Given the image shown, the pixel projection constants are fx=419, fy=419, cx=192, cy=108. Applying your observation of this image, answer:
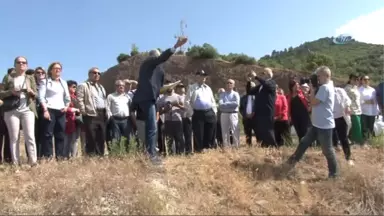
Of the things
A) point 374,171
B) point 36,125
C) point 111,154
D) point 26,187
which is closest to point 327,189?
point 374,171

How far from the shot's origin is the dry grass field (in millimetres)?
5309

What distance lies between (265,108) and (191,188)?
2.57 m

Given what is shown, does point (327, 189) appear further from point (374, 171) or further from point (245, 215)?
point (245, 215)

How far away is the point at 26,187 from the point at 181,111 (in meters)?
3.89

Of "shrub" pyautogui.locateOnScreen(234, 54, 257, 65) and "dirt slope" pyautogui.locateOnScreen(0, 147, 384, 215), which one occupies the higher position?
"shrub" pyautogui.locateOnScreen(234, 54, 257, 65)

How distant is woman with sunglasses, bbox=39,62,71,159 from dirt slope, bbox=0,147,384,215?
0.73m

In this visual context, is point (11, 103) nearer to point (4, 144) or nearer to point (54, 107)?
point (54, 107)

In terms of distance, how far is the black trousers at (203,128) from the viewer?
8.70 m

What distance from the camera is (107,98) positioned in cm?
818

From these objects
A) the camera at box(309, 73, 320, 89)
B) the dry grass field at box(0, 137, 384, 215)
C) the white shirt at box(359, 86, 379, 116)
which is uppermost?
the camera at box(309, 73, 320, 89)

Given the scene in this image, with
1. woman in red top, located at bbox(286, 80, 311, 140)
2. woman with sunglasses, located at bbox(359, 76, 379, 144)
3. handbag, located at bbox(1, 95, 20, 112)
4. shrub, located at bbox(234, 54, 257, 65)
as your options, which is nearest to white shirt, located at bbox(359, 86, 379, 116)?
woman with sunglasses, located at bbox(359, 76, 379, 144)

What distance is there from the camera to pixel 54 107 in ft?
23.6

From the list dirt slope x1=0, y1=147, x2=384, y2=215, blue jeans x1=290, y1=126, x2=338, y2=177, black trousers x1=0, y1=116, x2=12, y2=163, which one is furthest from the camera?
black trousers x1=0, y1=116, x2=12, y2=163

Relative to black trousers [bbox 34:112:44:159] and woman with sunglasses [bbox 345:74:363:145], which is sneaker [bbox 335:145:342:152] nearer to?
woman with sunglasses [bbox 345:74:363:145]
